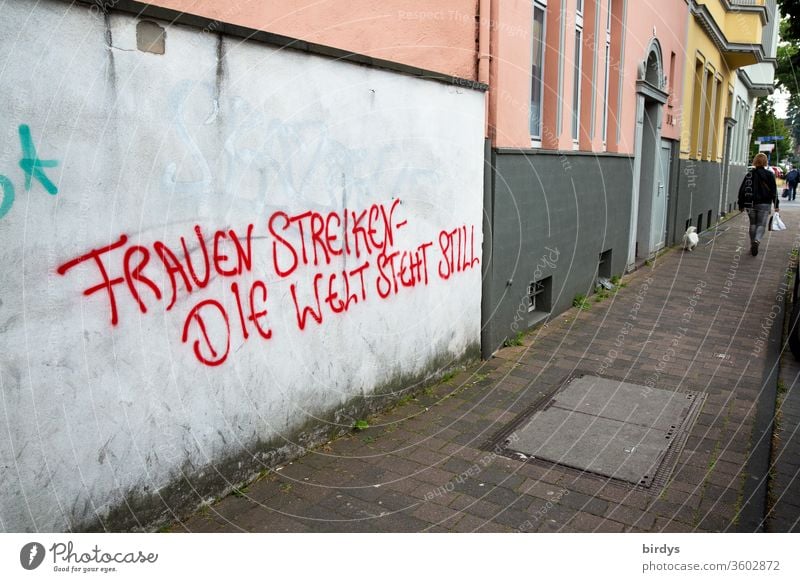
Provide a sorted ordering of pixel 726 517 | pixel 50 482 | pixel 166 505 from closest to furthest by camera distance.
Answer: pixel 50 482 < pixel 166 505 < pixel 726 517

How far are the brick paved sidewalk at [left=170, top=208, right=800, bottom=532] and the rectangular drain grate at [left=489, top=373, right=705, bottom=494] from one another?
0.09m

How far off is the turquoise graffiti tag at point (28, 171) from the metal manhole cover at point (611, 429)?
3.24 meters

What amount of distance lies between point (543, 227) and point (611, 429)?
3.20 m

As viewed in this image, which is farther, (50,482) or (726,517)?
(726,517)

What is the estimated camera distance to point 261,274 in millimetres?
3869

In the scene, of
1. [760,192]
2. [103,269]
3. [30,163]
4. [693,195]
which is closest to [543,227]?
[103,269]

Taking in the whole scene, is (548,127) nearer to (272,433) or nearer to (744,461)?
(744,461)

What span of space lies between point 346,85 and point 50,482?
2.89 metres

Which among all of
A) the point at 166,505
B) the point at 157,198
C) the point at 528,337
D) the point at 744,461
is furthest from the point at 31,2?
the point at 528,337

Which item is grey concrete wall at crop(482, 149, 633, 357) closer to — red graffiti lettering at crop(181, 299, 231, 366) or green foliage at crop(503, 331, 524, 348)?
green foliage at crop(503, 331, 524, 348)

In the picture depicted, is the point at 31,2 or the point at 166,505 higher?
the point at 31,2

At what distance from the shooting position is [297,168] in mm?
4074

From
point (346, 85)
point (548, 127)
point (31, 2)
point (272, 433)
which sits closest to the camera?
point (31, 2)
